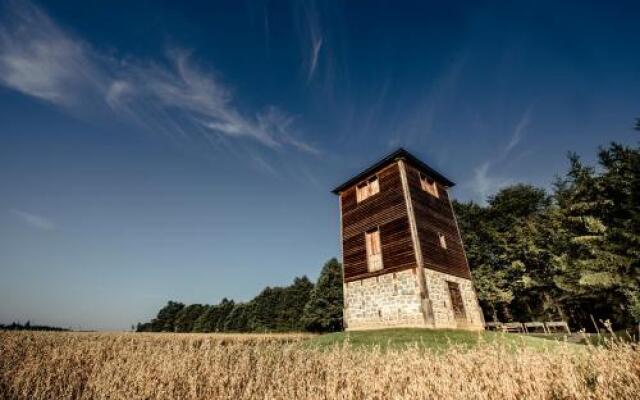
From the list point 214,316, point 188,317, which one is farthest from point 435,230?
point 188,317

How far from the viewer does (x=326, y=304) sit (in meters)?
43.2

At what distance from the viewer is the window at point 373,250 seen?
17.2 metres

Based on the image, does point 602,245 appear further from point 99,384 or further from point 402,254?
point 99,384

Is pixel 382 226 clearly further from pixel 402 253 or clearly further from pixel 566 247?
pixel 566 247

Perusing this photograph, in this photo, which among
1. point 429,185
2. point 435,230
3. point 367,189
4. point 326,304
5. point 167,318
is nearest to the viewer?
point 435,230

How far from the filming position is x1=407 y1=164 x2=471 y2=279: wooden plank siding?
53.7 feet

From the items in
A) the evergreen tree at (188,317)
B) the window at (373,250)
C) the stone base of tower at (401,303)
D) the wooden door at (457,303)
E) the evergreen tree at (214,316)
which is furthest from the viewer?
the evergreen tree at (188,317)

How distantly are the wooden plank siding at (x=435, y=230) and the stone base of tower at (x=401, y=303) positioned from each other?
61 centimetres

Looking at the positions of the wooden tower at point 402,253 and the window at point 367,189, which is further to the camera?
the window at point 367,189

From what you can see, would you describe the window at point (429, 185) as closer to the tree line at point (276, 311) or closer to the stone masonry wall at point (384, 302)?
the stone masonry wall at point (384, 302)

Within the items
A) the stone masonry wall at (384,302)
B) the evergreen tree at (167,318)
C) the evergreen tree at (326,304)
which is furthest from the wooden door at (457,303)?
the evergreen tree at (167,318)

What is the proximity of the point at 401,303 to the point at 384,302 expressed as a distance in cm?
101

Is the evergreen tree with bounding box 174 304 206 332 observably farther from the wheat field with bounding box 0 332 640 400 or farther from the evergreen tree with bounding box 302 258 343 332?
the wheat field with bounding box 0 332 640 400

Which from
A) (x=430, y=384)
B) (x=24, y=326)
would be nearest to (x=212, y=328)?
(x=24, y=326)
